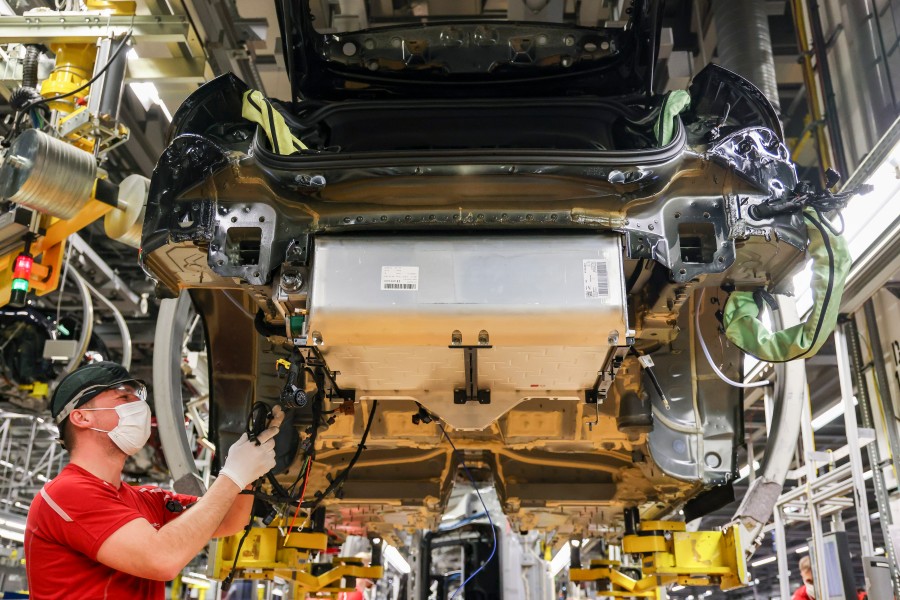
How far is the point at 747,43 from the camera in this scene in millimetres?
4840

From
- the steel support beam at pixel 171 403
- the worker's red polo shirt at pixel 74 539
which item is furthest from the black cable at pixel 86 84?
the worker's red polo shirt at pixel 74 539

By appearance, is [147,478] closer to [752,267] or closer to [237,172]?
[237,172]

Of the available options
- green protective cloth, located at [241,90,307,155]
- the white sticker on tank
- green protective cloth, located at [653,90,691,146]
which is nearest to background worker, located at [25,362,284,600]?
the white sticker on tank

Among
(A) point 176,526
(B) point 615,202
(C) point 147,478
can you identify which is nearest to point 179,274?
(A) point 176,526

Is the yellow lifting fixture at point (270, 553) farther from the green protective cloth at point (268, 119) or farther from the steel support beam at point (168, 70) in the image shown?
the steel support beam at point (168, 70)

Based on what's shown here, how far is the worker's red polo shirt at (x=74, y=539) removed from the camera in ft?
6.27

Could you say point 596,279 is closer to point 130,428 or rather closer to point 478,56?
point 478,56

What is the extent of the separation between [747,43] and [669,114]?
8.72 ft

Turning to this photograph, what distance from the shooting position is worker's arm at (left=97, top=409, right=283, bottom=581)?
1.87 metres

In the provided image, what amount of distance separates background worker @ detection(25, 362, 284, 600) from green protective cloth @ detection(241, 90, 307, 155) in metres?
0.95

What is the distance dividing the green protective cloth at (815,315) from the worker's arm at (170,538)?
1791 millimetres

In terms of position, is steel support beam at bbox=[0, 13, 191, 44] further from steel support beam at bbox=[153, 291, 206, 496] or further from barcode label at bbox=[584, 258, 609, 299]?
barcode label at bbox=[584, 258, 609, 299]

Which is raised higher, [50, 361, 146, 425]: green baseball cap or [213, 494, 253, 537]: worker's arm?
[50, 361, 146, 425]: green baseball cap

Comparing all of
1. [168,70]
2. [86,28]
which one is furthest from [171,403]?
[86,28]
